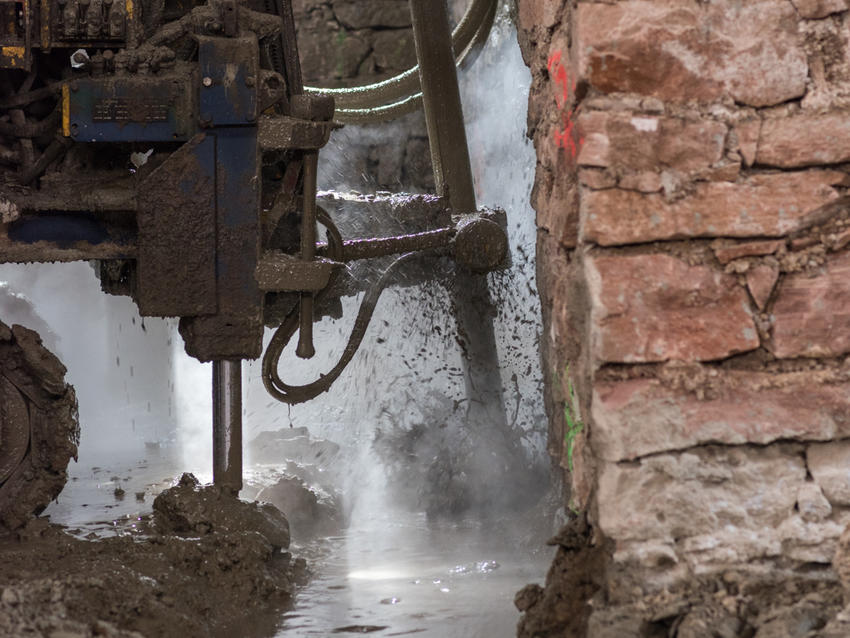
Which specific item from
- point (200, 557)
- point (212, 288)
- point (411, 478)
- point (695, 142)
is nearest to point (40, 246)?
point (212, 288)

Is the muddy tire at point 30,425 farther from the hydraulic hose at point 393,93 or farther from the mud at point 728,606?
the hydraulic hose at point 393,93

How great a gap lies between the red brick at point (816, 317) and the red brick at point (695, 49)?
0.30 meters

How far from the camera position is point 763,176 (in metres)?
1.64

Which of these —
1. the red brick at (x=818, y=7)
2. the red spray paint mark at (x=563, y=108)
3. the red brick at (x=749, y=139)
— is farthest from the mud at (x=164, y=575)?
the red brick at (x=818, y=7)

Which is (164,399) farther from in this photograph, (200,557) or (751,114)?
(751,114)

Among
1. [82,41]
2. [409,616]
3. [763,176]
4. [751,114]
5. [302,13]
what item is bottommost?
[409,616]

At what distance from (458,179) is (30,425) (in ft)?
7.82

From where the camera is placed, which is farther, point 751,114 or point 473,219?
point 473,219

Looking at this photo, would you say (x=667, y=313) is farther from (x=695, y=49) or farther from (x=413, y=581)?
(x=413, y=581)

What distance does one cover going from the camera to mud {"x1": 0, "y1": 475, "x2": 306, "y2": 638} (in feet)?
7.82

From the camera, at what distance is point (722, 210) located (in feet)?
5.36

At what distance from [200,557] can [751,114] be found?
7.05ft

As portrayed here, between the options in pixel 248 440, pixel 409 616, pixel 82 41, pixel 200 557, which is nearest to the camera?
pixel 409 616

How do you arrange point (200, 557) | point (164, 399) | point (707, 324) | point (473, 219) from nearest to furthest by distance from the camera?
point (707, 324) < point (200, 557) < point (473, 219) < point (164, 399)
